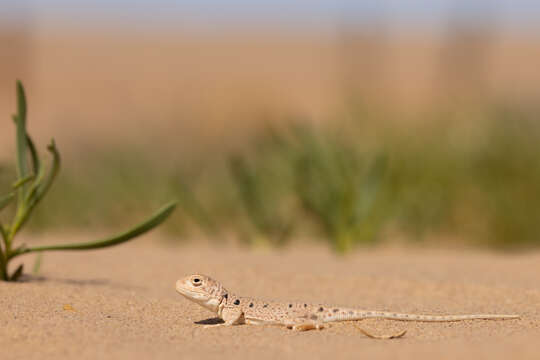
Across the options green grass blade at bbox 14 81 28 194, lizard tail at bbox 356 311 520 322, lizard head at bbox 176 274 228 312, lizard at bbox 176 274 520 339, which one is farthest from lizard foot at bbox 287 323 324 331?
green grass blade at bbox 14 81 28 194

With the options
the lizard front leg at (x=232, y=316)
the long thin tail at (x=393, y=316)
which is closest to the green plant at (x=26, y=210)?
the lizard front leg at (x=232, y=316)

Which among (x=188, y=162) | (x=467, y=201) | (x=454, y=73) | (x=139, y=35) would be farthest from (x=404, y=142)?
(x=139, y=35)

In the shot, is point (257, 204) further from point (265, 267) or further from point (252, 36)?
point (252, 36)

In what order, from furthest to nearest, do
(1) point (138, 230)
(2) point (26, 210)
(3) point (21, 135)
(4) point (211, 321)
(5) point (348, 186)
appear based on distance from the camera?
(5) point (348, 186) → (3) point (21, 135) → (2) point (26, 210) → (1) point (138, 230) → (4) point (211, 321)

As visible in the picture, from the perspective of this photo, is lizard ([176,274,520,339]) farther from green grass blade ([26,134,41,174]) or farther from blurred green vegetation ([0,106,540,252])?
blurred green vegetation ([0,106,540,252])

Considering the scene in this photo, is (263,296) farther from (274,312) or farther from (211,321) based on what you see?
(274,312)

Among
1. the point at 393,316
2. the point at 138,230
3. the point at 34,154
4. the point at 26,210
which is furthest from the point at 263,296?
the point at 34,154
